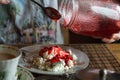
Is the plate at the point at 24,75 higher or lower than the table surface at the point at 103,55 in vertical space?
higher

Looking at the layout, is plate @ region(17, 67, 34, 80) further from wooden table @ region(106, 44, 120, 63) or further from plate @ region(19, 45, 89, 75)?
wooden table @ region(106, 44, 120, 63)

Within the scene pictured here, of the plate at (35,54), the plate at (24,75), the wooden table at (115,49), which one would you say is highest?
the plate at (24,75)

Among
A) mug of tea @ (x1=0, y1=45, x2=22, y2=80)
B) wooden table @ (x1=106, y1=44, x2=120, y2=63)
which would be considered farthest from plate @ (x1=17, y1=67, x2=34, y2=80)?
wooden table @ (x1=106, y1=44, x2=120, y2=63)

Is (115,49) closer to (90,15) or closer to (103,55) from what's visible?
(103,55)

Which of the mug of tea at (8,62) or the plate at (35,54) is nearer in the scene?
the mug of tea at (8,62)

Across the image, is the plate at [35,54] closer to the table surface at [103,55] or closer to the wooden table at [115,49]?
the table surface at [103,55]

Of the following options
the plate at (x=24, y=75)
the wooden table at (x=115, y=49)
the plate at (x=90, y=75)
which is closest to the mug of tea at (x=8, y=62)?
the plate at (x=24, y=75)

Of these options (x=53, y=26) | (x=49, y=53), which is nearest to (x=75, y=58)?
(x=49, y=53)

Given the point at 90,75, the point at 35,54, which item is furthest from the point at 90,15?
the point at 35,54
